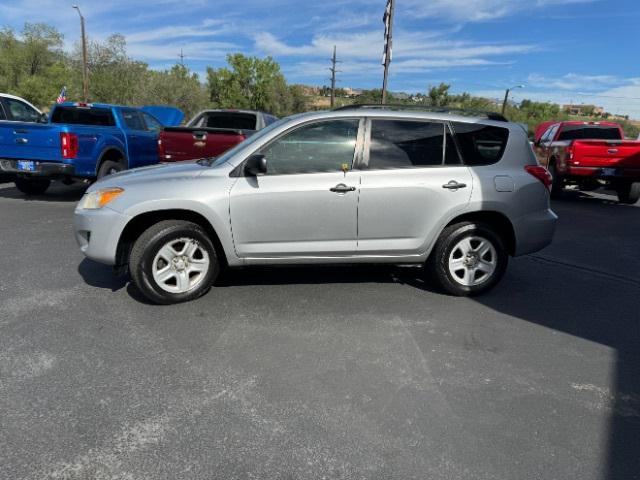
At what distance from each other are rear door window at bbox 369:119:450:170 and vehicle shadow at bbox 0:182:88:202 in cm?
721

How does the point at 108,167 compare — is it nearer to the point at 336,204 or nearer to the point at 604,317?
the point at 336,204

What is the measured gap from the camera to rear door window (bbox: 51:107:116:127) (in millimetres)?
9672

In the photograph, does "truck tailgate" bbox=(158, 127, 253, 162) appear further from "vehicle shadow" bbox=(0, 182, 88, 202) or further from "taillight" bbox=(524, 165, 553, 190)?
"taillight" bbox=(524, 165, 553, 190)

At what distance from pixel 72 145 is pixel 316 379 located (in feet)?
22.9

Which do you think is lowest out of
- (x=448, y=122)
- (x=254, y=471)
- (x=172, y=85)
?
(x=254, y=471)

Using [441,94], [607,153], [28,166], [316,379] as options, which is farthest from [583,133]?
[441,94]

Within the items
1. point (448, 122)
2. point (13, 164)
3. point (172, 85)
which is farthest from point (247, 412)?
point (172, 85)

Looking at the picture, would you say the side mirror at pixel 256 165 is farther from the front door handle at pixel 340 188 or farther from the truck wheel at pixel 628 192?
the truck wheel at pixel 628 192

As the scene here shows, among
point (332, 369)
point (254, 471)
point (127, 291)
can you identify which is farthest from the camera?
point (127, 291)

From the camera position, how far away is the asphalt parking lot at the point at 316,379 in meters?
2.39

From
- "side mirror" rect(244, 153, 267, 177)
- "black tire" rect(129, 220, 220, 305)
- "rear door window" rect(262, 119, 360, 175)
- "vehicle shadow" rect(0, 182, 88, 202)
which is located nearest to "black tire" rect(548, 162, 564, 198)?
"rear door window" rect(262, 119, 360, 175)

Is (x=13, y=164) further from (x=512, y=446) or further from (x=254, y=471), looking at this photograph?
(x=512, y=446)

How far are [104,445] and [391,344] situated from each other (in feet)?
6.60

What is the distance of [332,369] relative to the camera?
3236 millimetres
